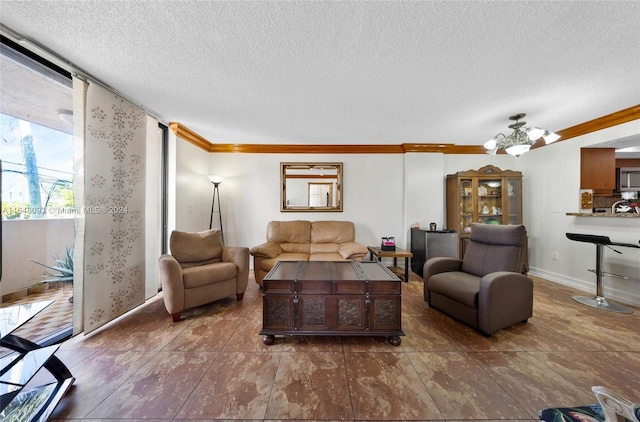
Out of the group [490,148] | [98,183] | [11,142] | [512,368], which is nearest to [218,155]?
[98,183]

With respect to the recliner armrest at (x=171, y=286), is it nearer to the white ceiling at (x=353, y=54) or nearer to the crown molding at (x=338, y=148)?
the white ceiling at (x=353, y=54)

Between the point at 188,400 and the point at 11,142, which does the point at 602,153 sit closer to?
the point at 188,400

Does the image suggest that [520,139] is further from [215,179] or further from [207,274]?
[215,179]

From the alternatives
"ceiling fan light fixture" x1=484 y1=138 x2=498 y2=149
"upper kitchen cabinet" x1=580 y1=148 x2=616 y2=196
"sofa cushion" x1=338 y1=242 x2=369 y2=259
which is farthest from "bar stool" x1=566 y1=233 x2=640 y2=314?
"sofa cushion" x1=338 y1=242 x2=369 y2=259

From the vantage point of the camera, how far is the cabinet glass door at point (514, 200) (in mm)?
3748

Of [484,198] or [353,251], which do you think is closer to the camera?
[353,251]

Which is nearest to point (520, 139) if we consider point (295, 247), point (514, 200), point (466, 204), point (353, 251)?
point (466, 204)

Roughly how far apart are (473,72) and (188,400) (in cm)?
315

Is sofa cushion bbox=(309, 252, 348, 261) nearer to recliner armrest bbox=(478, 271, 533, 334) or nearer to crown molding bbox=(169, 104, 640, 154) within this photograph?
recliner armrest bbox=(478, 271, 533, 334)

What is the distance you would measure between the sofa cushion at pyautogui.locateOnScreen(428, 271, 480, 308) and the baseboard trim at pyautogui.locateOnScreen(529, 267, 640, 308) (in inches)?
80.1

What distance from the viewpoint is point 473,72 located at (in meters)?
1.86

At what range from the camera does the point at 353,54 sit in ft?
5.46

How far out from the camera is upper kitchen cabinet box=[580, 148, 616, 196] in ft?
10.1

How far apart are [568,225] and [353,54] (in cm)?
400
